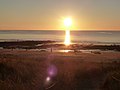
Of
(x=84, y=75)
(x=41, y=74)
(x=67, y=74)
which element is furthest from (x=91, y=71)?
(x=41, y=74)

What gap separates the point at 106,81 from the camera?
1187cm

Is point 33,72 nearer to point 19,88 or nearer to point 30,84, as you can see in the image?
point 30,84

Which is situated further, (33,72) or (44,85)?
(33,72)

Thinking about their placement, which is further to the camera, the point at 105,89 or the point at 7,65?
→ the point at 7,65

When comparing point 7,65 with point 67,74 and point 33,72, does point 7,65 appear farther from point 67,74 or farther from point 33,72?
point 67,74

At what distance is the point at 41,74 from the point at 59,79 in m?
0.93

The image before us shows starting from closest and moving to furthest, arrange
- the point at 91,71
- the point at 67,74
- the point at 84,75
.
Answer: the point at 67,74
the point at 84,75
the point at 91,71

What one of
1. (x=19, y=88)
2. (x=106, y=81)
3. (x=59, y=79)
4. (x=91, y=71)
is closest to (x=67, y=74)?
(x=59, y=79)

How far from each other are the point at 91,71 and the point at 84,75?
3.97ft

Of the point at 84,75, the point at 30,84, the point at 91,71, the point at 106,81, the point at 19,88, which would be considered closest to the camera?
the point at 19,88

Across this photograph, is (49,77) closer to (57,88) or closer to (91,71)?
(57,88)

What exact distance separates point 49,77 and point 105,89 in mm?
2490

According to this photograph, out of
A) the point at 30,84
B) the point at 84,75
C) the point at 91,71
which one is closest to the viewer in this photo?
the point at 30,84

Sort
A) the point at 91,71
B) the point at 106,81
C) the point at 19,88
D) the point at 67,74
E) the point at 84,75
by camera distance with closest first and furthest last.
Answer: the point at 19,88
the point at 106,81
the point at 67,74
the point at 84,75
the point at 91,71
